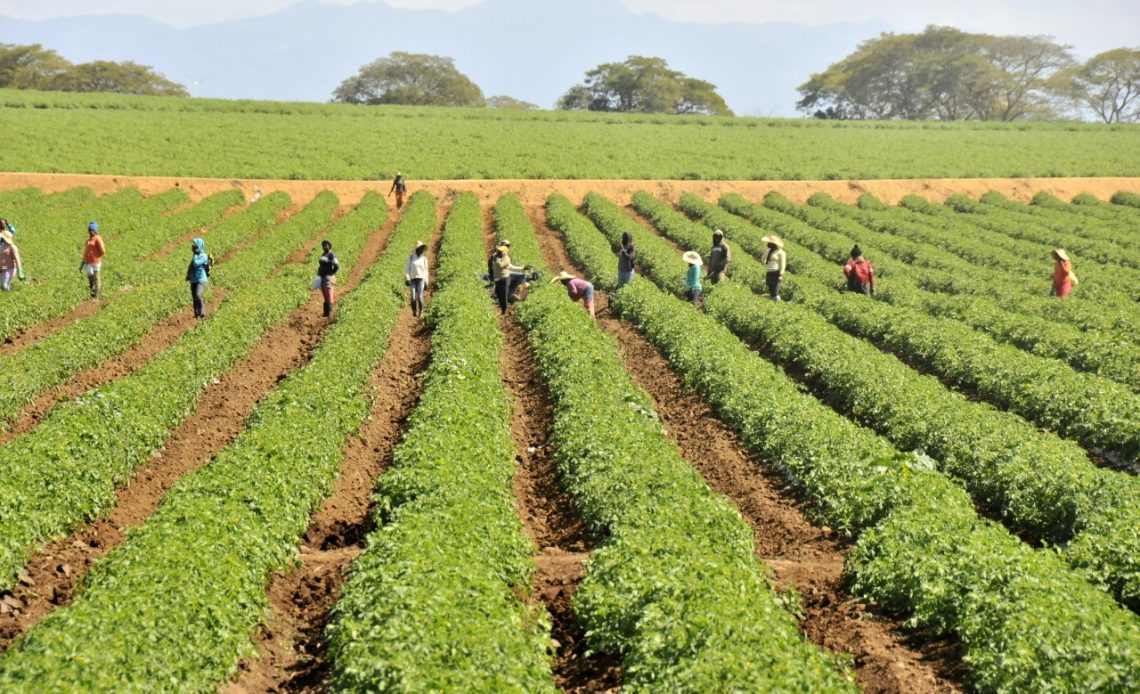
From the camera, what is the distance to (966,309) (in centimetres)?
2366

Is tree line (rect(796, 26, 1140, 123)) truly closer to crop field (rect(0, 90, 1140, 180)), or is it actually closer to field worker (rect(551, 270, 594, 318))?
crop field (rect(0, 90, 1140, 180))

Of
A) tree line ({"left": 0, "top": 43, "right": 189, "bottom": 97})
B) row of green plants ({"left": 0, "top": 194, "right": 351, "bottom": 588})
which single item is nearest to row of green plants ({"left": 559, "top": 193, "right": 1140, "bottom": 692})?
row of green plants ({"left": 0, "top": 194, "right": 351, "bottom": 588})

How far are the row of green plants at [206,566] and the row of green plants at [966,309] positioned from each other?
41.7 feet

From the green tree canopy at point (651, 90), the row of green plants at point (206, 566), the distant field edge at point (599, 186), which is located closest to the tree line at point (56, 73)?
the green tree canopy at point (651, 90)

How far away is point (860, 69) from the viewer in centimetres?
10212

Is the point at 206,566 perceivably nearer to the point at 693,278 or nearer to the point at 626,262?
the point at 693,278

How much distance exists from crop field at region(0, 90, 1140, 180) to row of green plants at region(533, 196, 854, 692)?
41.0 m

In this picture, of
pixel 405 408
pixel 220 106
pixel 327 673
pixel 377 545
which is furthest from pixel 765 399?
pixel 220 106

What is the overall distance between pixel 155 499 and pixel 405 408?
16.4 feet

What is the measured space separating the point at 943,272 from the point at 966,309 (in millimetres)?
6836

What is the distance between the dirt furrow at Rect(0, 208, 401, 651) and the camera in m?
9.92

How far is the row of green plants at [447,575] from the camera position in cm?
769

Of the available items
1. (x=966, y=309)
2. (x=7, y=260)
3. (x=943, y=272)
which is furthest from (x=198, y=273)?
(x=943, y=272)

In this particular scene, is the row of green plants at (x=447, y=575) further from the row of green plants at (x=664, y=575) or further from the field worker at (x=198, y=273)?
the field worker at (x=198, y=273)
